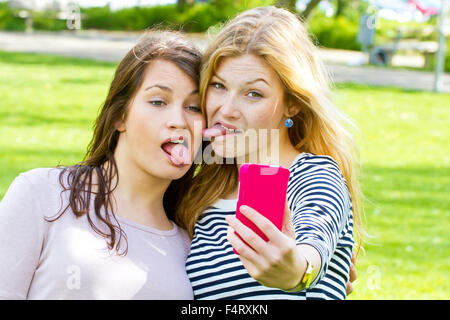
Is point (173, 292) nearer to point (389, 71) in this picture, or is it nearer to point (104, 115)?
point (104, 115)

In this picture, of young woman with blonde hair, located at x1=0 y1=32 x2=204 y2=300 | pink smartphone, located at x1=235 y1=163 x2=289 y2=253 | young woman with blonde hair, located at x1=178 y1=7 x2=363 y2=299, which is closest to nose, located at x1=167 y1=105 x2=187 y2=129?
young woman with blonde hair, located at x1=0 y1=32 x2=204 y2=300

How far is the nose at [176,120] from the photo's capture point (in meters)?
2.83

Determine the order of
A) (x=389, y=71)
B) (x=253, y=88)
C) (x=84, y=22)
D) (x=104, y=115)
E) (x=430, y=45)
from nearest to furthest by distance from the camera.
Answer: (x=253, y=88) → (x=104, y=115) → (x=389, y=71) → (x=430, y=45) → (x=84, y=22)

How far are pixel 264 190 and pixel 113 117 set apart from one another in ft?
3.61

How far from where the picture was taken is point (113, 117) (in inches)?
119

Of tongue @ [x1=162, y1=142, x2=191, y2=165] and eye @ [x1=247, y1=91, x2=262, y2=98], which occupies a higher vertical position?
eye @ [x1=247, y1=91, x2=262, y2=98]

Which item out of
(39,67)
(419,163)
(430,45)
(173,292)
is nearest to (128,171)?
(173,292)

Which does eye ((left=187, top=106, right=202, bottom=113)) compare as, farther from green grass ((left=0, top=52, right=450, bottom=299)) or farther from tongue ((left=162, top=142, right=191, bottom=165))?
green grass ((left=0, top=52, right=450, bottom=299))

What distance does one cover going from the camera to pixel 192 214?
315cm

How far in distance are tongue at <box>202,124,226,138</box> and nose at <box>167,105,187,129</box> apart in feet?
0.32

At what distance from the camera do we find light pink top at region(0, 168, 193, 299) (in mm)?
2596

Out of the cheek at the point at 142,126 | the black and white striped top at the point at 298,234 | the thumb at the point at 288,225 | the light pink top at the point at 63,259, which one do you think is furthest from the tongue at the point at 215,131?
the thumb at the point at 288,225

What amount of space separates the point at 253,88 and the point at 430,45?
2025 centimetres

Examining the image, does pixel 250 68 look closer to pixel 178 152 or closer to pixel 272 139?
pixel 272 139
